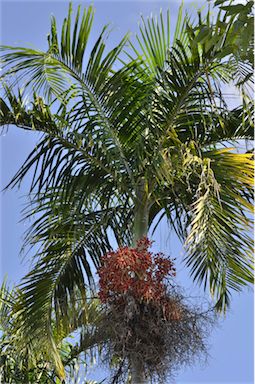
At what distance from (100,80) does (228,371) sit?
3.14 metres

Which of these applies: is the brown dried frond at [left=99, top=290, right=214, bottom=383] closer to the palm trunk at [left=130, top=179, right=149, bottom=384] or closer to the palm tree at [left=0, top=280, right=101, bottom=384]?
the palm trunk at [left=130, top=179, right=149, bottom=384]

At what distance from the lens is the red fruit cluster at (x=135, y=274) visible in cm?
532

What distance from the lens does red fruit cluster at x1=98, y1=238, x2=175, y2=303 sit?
532 centimetres

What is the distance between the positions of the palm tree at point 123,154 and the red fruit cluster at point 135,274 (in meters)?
0.40

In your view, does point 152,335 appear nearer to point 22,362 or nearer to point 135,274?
point 135,274

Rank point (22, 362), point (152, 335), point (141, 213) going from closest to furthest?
point (152, 335), point (141, 213), point (22, 362)

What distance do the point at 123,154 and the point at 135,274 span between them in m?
1.13

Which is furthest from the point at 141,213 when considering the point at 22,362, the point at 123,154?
the point at 22,362

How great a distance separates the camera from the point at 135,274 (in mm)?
5402

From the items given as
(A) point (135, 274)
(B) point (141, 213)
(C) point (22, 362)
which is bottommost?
(C) point (22, 362)

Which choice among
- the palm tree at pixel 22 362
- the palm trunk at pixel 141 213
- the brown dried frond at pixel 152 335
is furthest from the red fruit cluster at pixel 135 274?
the palm tree at pixel 22 362

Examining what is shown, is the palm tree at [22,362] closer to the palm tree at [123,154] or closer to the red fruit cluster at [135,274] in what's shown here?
the palm tree at [123,154]

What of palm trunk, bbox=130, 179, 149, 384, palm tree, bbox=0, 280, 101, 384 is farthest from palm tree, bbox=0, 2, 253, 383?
palm tree, bbox=0, 280, 101, 384

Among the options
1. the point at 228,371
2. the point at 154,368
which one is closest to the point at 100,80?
the point at 154,368
